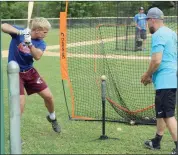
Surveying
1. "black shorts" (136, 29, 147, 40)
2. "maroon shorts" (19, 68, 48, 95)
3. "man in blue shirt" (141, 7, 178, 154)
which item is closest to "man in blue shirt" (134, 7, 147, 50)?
"black shorts" (136, 29, 147, 40)

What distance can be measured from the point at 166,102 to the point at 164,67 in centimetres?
45

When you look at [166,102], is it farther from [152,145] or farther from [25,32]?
[25,32]

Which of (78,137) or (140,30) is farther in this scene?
(140,30)

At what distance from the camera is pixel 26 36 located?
5.66 m

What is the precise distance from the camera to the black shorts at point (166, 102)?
548 centimetres

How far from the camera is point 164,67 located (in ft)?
18.0

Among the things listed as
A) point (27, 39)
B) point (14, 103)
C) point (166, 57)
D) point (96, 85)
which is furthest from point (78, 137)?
point (96, 85)

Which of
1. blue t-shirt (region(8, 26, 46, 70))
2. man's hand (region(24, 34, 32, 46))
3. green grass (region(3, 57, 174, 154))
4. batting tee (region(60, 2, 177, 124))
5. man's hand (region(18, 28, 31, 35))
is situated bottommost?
green grass (region(3, 57, 174, 154))

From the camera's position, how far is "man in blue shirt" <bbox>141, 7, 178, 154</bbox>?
5402mm

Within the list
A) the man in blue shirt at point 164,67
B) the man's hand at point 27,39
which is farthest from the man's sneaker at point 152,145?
the man's hand at point 27,39

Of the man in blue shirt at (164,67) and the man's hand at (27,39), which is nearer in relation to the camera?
the man in blue shirt at (164,67)

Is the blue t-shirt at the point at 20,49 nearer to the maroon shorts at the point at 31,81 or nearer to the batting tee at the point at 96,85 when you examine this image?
the maroon shorts at the point at 31,81

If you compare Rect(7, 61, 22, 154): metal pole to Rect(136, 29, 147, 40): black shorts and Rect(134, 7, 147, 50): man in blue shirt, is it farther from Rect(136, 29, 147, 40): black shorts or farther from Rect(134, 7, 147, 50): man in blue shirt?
Rect(136, 29, 147, 40): black shorts

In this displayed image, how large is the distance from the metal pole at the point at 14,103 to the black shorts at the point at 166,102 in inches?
83.5
